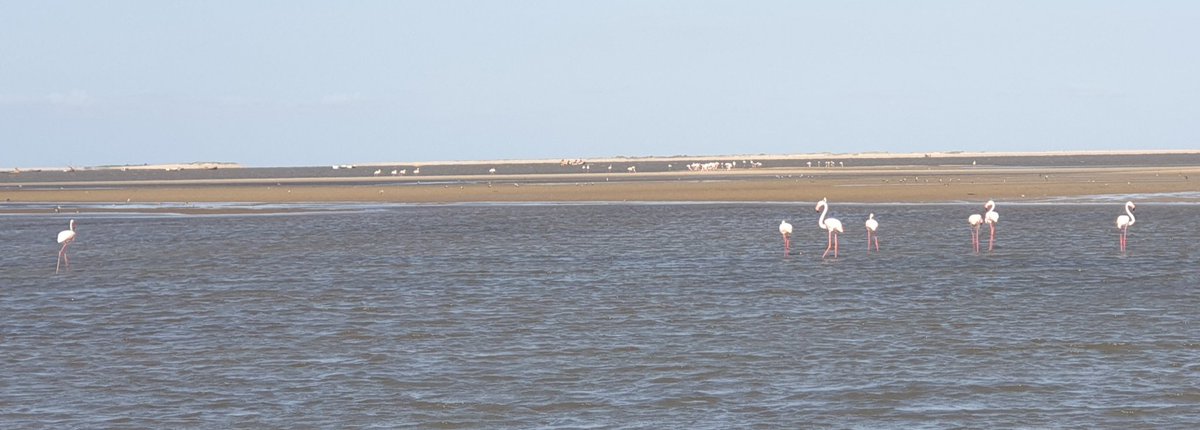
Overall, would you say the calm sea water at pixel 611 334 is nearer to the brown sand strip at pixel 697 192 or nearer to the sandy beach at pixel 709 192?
the sandy beach at pixel 709 192

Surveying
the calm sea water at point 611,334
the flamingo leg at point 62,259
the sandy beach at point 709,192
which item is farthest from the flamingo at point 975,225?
the sandy beach at point 709,192

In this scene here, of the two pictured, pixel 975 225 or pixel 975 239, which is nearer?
pixel 975 239

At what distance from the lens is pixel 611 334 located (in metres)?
18.0

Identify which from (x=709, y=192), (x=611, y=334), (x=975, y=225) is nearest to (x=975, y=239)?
(x=975, y=225)

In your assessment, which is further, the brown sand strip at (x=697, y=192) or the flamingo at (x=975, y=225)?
the brown sand strip at (x=697, y=192)

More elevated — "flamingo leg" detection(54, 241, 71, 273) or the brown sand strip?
the brown sand strip

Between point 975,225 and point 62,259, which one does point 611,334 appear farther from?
point 62,259

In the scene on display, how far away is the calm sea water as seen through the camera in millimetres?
13391

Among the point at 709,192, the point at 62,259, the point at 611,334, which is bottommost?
the point at 611,334

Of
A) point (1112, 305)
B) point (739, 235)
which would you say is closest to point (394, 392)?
point (1112, 305)

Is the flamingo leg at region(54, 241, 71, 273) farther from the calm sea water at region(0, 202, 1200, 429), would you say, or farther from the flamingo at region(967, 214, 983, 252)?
the flamingo at region(967, 214, 983, 252)

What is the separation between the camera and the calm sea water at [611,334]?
13.4m

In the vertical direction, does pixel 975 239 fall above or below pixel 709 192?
below

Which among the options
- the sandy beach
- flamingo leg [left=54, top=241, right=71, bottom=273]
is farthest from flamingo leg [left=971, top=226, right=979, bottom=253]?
the sandy beach
